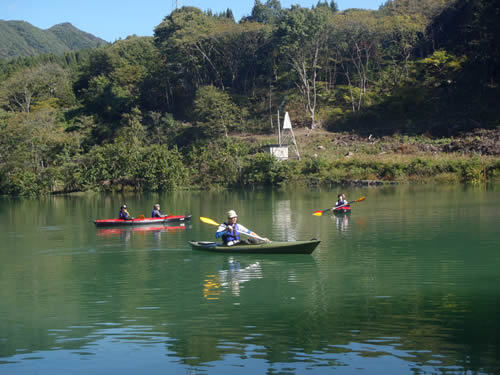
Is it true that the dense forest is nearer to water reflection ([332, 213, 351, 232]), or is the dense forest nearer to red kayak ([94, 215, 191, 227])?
water reflection ([332, 213, 351, 232])

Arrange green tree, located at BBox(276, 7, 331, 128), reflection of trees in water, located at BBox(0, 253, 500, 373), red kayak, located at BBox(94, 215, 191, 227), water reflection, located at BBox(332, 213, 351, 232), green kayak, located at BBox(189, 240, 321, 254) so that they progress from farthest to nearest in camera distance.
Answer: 1. green tree, located at BBox(276, 7, 331, 128)
2. red kayak, located at BBox(94, 215, 191, 227)
3. water reflection, located at BBox(332, 213, 351, 232)
4. green kayak, located at BBox(189, 240, 321, 254)
5. reflection of trees in water, located at BBox(0, 253, 500, 373)

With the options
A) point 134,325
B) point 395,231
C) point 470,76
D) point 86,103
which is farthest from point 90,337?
point 86,103

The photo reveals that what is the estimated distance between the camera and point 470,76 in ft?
187

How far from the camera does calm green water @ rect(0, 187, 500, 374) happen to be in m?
8.87

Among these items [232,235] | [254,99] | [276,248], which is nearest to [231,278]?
Answer: [276,248]

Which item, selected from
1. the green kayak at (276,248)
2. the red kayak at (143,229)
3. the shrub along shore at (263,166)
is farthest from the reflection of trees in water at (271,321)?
the shrub along shore at (263,166)

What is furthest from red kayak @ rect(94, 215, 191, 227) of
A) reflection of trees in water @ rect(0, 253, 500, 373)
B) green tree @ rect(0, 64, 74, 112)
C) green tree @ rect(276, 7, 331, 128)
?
green tree @ rect(0, 64, 74, 112)

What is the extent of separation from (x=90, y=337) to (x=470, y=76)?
54740mm

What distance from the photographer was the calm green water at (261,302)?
29.1ft

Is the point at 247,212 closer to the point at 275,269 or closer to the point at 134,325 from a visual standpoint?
the point at 275,269

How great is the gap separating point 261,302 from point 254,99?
56.9 meters

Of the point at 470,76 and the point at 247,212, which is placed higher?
the point at 470,76

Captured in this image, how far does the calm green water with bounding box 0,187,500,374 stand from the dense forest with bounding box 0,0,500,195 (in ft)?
89.8

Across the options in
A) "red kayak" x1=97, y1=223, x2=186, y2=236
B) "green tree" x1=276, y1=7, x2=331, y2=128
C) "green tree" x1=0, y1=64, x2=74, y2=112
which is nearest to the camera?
"red kayak" x1=97, y1=223, x2=186, y2=236
